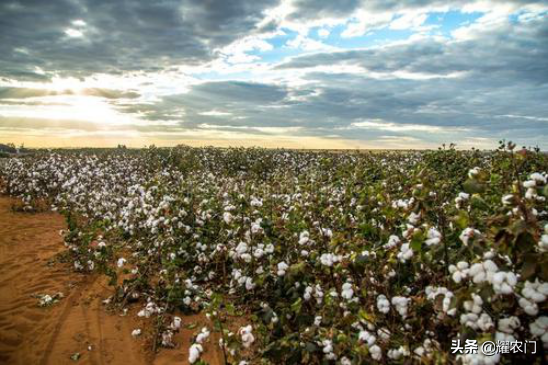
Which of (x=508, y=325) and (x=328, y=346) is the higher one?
(x=508, y=325)

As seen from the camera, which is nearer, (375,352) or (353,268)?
(375,352)

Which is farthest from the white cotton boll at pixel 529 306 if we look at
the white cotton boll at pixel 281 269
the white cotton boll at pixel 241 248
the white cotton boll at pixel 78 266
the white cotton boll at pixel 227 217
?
the white cotton boll at pixel 78 266

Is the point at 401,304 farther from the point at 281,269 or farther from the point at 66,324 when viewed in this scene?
the point at 66,324

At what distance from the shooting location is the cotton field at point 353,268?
2.96 m

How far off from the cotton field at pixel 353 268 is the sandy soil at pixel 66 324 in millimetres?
303

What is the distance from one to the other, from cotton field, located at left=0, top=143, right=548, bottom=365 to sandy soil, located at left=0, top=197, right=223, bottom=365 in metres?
0.30

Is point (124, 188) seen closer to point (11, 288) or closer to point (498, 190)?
point (11, 288)

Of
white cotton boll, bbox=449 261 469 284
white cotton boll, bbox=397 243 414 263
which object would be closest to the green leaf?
white cotton boll, bbox=449 261 469 284

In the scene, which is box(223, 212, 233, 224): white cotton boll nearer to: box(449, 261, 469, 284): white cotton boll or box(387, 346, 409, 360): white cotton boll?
box(387, 346, 409, 360): white cotton boll

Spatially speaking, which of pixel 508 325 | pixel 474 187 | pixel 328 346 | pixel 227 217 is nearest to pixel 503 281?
pixel 508 325

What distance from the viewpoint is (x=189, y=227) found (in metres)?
8.66

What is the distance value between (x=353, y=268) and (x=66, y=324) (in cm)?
593

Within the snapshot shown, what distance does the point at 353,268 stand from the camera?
468cm

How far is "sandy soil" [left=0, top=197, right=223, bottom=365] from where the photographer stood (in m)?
6.35
